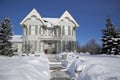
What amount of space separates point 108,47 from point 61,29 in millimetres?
9852

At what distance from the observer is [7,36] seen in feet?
104

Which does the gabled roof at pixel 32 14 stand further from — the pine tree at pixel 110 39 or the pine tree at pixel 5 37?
the pine tree at pixel 110 39

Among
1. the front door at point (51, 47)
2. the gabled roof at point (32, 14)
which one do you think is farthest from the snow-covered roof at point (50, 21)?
the front door at point (51, 47)

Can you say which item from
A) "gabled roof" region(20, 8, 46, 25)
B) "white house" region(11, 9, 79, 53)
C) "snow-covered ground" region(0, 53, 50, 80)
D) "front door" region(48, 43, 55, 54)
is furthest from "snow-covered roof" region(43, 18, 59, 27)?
"snow-covered ground" region(0, 53, 50, 80)

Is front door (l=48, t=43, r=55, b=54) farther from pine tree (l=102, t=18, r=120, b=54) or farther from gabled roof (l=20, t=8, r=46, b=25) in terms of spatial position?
pine tree (l=102, t=18, r=120, b=54)

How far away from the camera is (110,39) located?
31.6 metres

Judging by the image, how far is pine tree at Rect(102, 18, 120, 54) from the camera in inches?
1210

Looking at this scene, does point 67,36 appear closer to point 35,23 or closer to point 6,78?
point 35,23

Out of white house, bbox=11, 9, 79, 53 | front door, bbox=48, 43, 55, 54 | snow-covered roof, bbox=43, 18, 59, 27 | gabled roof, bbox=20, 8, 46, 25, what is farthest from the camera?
snow-covered roof, bbox=43, 18, 59, 27

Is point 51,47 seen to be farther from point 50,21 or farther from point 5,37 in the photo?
point 5,37

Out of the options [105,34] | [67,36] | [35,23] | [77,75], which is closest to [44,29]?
[35,23]

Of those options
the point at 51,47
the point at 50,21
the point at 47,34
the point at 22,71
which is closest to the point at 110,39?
the point at 51,47

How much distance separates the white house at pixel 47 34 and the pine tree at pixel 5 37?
4.37 metres

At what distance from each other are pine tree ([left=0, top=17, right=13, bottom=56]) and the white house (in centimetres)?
437
